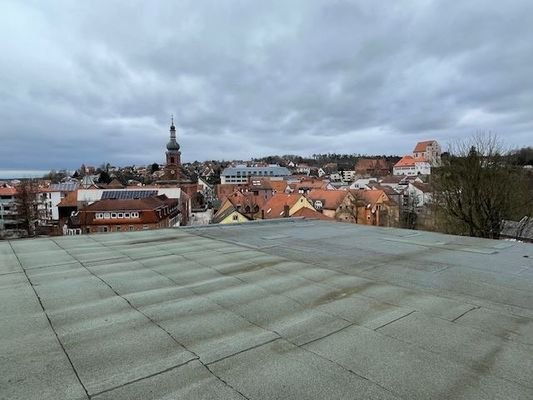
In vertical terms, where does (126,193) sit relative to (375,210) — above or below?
above

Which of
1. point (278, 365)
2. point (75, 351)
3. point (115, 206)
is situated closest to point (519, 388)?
point (278, 365)

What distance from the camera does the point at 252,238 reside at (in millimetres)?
9570

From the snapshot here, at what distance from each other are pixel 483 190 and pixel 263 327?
18.7 meters

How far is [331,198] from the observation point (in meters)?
49.3

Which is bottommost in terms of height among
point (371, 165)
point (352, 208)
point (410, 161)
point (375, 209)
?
point (375, 209)

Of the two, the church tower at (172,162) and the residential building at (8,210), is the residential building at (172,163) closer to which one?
the church tower at (172,162)

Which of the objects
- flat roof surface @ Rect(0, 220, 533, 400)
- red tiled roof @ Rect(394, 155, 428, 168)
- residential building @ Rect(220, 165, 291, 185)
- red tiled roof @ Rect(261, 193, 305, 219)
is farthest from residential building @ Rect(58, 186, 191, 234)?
red tiled roof @ Rect(394, 155, 428, 168)

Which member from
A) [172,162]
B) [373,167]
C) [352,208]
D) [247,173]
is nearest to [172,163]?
[172,162]

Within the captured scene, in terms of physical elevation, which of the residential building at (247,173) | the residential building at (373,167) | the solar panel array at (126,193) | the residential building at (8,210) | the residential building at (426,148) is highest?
the residential building at (426,148)

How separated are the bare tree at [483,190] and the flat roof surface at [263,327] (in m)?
12.9

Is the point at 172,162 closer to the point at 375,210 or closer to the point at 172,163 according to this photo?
the point at 172,163

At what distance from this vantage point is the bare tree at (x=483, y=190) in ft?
59.2

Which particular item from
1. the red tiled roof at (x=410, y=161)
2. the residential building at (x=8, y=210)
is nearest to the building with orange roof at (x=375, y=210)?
the residential building at (x=8, y=210)

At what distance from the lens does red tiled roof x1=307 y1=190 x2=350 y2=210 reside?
4762cm
